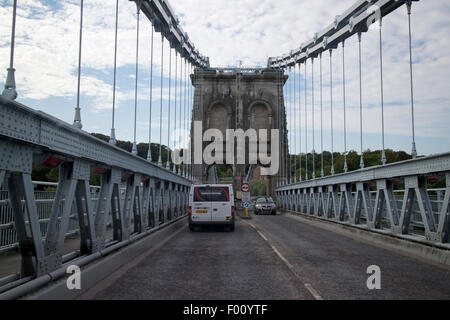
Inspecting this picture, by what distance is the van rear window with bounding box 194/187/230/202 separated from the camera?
18.0 metres

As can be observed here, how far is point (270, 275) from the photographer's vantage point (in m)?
7.64

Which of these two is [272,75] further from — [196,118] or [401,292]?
[401,292]

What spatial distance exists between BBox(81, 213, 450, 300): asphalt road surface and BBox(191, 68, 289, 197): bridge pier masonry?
126ft

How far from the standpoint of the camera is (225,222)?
17.6 m

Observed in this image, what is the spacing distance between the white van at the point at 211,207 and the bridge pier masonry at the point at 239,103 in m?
31.0

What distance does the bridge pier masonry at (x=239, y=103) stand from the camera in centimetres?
4997
